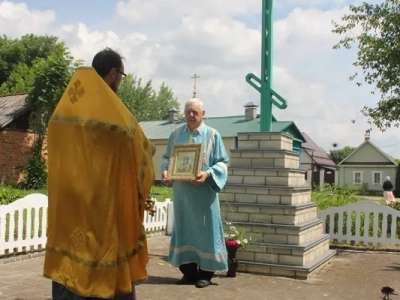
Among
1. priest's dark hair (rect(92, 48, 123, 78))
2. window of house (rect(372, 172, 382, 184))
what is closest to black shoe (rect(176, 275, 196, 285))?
priest's dark hair (rect(92, 48, 123, 78))

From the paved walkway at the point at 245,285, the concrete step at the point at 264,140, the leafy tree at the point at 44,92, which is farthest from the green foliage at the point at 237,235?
the leafy tree at the point at 44,92

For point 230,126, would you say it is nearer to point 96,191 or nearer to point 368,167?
point 368,167

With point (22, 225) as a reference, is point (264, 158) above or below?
above

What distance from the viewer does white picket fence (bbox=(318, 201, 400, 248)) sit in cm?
914

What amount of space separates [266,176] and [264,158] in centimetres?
26

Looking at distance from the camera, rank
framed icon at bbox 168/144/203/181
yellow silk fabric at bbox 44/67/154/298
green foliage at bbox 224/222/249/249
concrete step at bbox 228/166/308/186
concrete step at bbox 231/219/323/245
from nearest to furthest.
→ yellow silk fabric at bbox 44/67/154/298 < framed icon at bbox 168/144/203/181 < green foliage at bbox 224/222/249/249 < concrete step at bbox 231/219/323/245 < concrete step at bbox 228/166/308/186

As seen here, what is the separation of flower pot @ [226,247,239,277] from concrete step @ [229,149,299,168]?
4.35 ft

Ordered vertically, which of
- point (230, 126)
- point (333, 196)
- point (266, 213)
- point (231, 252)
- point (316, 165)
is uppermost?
point (230, 126)

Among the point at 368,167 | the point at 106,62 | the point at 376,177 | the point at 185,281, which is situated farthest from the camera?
the point at 368,167

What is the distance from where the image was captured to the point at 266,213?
661 centimetres

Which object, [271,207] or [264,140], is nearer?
[271,207]

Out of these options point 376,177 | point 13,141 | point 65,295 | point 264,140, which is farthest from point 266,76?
point 376,177

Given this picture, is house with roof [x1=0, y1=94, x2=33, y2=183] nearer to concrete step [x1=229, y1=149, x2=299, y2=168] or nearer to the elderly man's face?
concrete step [x1=229, y1=149, x2=299, y2=168]

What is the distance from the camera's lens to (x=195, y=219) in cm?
543
